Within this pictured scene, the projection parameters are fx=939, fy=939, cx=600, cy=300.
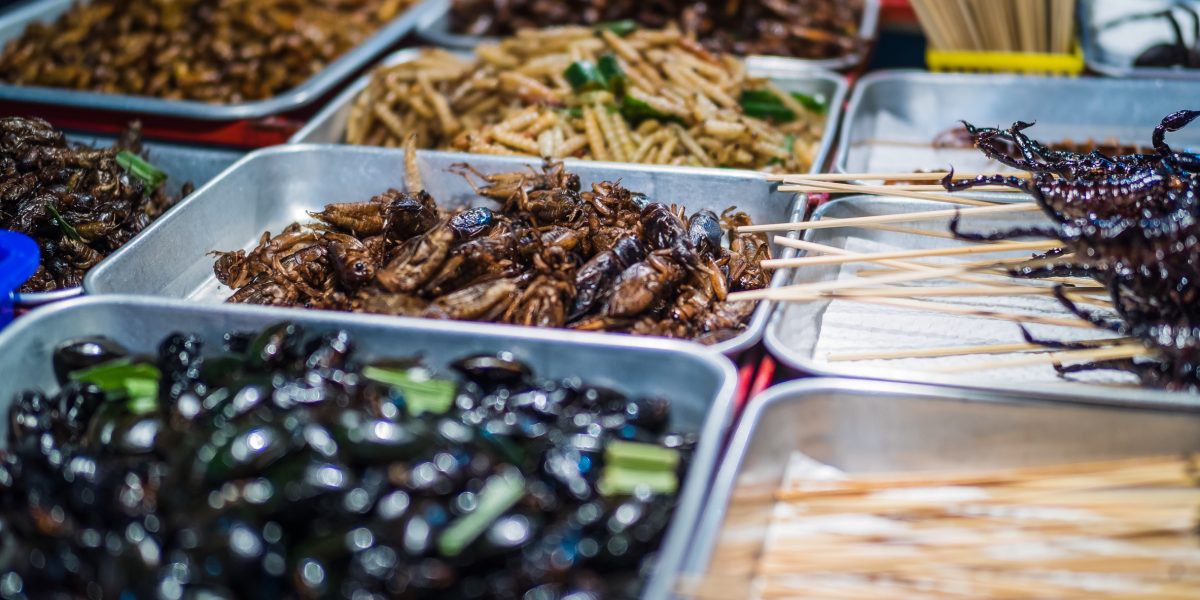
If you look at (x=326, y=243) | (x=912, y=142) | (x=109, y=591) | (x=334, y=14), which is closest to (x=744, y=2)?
(x=912, y=142)

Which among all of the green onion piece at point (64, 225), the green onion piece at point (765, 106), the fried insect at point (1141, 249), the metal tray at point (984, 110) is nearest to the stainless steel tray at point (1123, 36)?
the metal tray at point (984, 110)

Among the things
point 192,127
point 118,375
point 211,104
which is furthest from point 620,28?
point 118,375

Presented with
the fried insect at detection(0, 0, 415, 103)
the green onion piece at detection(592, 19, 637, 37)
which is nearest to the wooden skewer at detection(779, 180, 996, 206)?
the green onion piece at detection(592, 19, 637, 37)

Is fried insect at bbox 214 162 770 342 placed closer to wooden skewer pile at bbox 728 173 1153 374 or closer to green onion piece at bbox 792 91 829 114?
wooden skewer pile at bbox 728 173 1153 374

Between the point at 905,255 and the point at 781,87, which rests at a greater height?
the point at 905,255

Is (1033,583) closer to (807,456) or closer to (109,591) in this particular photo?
(807,456)

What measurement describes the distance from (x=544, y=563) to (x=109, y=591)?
2.62 feet

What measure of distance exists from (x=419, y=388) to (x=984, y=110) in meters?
3.10

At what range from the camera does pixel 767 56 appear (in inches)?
180

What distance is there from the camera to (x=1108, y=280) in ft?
7.45

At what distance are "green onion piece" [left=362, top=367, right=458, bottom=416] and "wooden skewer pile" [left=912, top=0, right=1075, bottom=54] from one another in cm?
315

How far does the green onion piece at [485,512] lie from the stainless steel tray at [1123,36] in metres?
3.59

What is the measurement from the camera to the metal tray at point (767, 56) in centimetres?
441

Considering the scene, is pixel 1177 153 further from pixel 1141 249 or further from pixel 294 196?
pixel 294 196
